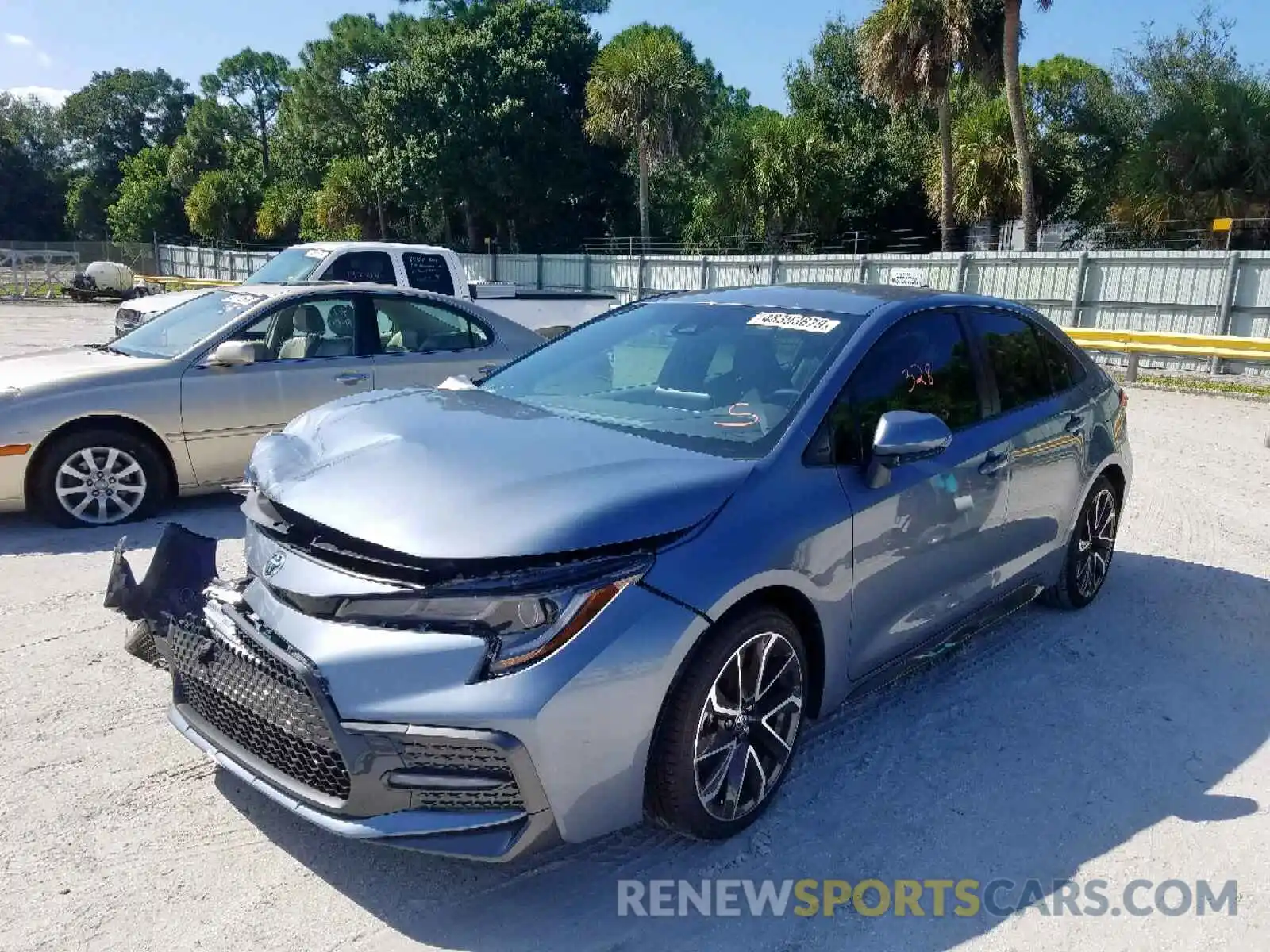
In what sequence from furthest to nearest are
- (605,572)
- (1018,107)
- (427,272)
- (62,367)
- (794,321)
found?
1. (1018,107)
2. (427,272)
3. (62,367)
4. (794,321)
5. (605,572)

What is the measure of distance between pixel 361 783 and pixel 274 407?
15.0ft

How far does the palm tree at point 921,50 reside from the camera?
23125mm

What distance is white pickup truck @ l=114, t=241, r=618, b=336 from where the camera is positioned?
11.8 metres

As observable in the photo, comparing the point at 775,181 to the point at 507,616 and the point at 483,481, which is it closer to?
the point at 483,481

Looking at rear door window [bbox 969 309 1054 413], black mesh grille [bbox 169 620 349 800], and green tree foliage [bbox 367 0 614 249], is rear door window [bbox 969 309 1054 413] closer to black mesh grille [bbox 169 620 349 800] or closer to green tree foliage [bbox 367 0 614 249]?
black mesh grille [bbox 169 620 349 800]

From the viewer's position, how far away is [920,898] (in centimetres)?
287

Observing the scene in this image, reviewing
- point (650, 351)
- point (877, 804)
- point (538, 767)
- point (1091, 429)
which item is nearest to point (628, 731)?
point (538, 767)

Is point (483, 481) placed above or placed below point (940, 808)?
above

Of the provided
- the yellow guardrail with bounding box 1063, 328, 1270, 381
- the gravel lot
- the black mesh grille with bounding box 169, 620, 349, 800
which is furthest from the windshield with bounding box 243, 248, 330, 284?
the yellow guardrail with bounding box 1063, 328, 1270, 381

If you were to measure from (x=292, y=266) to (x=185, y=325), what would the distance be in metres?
5.88

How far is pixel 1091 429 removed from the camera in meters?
4.95

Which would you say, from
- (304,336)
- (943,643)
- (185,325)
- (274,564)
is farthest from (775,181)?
(274,564)

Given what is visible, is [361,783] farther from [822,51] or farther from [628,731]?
[822,51]

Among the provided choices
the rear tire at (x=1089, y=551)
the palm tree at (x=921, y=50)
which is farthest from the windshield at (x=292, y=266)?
the palm tree at (x=921, y=50)
